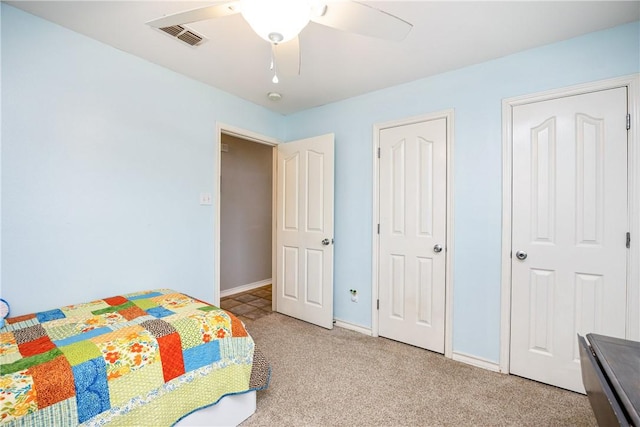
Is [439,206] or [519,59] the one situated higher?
[519,59]

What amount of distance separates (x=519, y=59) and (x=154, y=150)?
2.85 meters

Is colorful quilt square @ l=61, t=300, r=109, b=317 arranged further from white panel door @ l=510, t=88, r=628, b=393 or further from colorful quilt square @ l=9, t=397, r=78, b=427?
white panel door @ l=510, t=88, r=628, b=393

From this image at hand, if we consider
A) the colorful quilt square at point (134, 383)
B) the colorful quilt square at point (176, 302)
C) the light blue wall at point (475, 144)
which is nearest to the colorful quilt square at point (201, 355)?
the colorful quilt square at point (134, 383)

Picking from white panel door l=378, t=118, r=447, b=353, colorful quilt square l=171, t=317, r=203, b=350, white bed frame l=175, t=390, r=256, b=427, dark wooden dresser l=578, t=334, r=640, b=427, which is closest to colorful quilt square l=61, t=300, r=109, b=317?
colorful quilt square l=171, t=317, r=203, b=350

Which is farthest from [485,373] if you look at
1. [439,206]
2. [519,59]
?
[519,59]

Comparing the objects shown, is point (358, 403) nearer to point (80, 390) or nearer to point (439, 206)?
point (80, 390)

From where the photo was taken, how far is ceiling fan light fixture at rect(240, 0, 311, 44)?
1026 mm

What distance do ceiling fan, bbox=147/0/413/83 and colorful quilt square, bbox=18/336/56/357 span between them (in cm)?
150

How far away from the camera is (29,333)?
1.43 m

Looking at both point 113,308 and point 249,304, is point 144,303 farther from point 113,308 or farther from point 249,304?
point 249,304

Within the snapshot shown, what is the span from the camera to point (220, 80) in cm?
260

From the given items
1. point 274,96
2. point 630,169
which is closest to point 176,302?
point 274,96

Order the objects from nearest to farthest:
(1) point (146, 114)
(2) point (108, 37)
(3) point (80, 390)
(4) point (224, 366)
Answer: (3) point (80, 390), (4) point (224, 366), (2) point (108, 37), (1) point (146, 114)

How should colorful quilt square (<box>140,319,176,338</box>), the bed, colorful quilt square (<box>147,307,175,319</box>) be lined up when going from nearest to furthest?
the bed, colorful quilt square (<box>140,319,176,338</box>), colorful quilt square (<box>147,307,175,319</box>)
